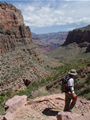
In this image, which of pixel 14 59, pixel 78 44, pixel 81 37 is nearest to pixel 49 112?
pixel 14 59

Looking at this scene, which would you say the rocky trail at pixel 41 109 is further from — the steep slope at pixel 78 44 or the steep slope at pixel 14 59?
the steep slope at pixel 78 44

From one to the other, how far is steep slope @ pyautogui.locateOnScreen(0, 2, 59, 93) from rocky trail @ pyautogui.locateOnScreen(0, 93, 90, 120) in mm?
12881

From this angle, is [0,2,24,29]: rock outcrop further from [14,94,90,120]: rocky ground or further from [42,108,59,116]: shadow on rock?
[42,108,59,116]: shadow on rock

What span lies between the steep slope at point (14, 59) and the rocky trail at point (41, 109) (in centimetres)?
1288

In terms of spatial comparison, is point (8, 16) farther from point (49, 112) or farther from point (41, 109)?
point (49, 112)

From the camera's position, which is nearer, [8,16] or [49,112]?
[49,112]

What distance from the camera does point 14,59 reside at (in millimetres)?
25312

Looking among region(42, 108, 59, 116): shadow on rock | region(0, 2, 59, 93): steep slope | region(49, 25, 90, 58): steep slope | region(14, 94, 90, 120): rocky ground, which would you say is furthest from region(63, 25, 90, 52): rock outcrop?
region(42, 108, 59, 116): shadow on rock

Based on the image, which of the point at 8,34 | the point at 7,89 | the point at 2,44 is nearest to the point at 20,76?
the point at 7,89

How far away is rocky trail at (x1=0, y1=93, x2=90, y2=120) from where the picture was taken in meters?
4.66

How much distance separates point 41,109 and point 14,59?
21151mm

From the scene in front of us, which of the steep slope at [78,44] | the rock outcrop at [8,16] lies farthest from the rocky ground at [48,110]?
the steep slope at [78,44]

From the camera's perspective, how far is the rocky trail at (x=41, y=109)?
4664 mm

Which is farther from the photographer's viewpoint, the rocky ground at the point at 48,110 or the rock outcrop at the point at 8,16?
the rock outcrop at the point at 8,16
